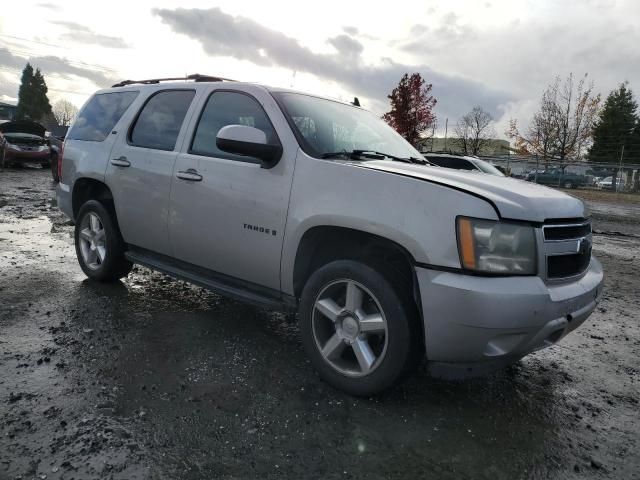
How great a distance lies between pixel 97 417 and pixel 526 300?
7.54ft

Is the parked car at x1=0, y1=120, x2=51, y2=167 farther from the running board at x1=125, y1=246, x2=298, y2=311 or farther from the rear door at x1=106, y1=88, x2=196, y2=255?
the running board at x1=125, y1=246, x2=298, y2=311

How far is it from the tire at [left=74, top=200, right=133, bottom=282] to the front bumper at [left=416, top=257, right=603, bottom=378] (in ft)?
10.5

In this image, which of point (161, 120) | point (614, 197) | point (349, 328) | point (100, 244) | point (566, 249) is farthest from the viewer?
point (614, 197)

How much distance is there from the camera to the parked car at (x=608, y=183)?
1202 inches

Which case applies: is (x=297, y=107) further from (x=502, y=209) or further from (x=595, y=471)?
(x=595, y=471)

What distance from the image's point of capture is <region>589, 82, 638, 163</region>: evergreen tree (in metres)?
41.8

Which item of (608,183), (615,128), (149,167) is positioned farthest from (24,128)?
(615,128)

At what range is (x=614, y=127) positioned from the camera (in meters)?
43.9

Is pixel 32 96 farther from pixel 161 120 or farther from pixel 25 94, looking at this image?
pixel 161 120

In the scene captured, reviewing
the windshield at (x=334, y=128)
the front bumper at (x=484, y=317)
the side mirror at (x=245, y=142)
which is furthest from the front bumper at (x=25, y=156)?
the front bumper at (x=484, y=317)

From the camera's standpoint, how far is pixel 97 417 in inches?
102

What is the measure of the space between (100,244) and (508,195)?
153 inches

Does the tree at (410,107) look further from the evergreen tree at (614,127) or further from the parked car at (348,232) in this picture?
the parked car at (348,232)

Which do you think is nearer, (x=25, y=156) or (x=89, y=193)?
(x=89, y=193)
